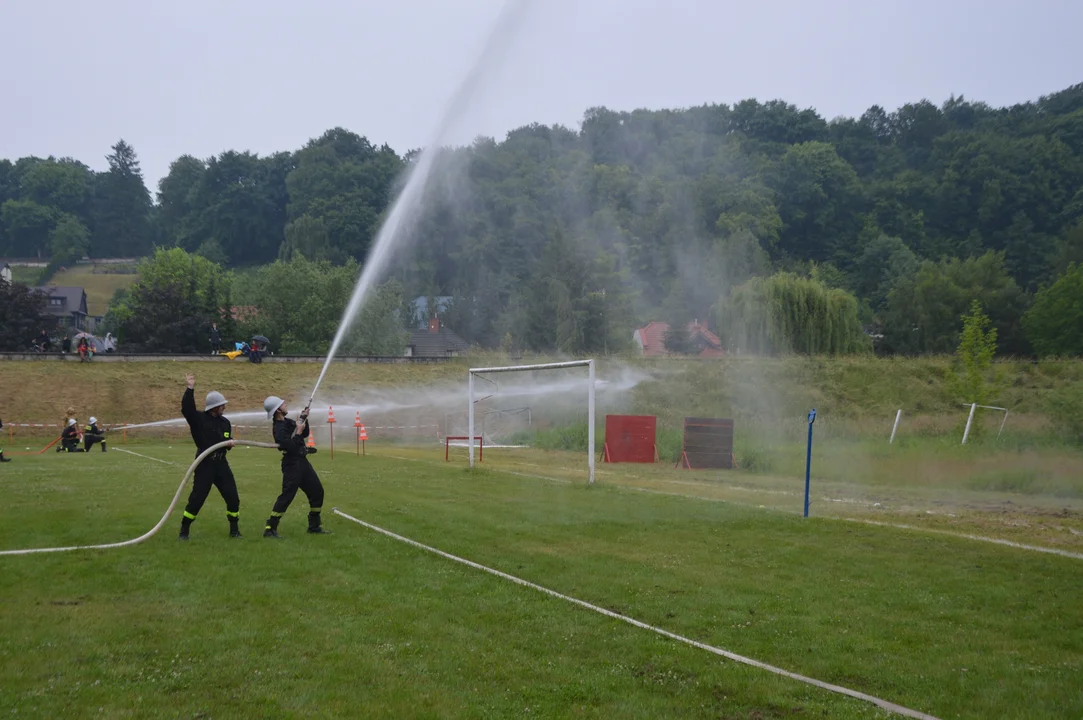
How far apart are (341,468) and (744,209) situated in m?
86.6

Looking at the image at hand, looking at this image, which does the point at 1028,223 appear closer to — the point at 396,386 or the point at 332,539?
the point at 396,386

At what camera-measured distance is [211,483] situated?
1340 centimetres

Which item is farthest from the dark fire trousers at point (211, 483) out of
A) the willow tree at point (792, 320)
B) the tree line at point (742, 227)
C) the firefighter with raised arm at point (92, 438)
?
the willow tree at point (792, 320)

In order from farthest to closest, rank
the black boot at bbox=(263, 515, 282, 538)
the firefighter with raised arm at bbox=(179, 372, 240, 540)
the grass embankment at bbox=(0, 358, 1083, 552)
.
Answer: the grass embankment at bbox=(0, 358, 1083, 552) < the black boot at bbox=(263, 515, 282, 538) < the firefighter with raised arm at bbox=(179, 372, 240, 540)

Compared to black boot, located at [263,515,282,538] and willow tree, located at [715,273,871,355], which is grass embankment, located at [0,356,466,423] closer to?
willow tree, located at [715,273,871,355]

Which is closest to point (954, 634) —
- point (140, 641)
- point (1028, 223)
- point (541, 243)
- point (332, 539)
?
point (140, 641)

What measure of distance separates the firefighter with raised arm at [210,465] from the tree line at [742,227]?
47765 millimetres

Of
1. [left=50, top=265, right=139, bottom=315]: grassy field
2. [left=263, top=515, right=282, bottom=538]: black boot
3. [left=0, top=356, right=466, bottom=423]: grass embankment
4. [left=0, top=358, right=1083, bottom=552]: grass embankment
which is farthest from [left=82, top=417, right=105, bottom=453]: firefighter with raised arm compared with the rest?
[left=50, top=265, right=139, bottom=315]: grassy field

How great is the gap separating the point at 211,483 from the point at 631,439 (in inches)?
812

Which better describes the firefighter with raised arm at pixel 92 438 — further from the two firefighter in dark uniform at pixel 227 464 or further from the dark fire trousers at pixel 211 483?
the dark fire trousers at pixel 211 483

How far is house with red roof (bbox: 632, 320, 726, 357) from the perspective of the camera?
8012cm

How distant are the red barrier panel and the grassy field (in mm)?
122705

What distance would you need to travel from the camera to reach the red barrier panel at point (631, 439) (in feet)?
105

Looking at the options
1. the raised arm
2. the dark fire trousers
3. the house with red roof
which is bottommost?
the dark fire trousers
